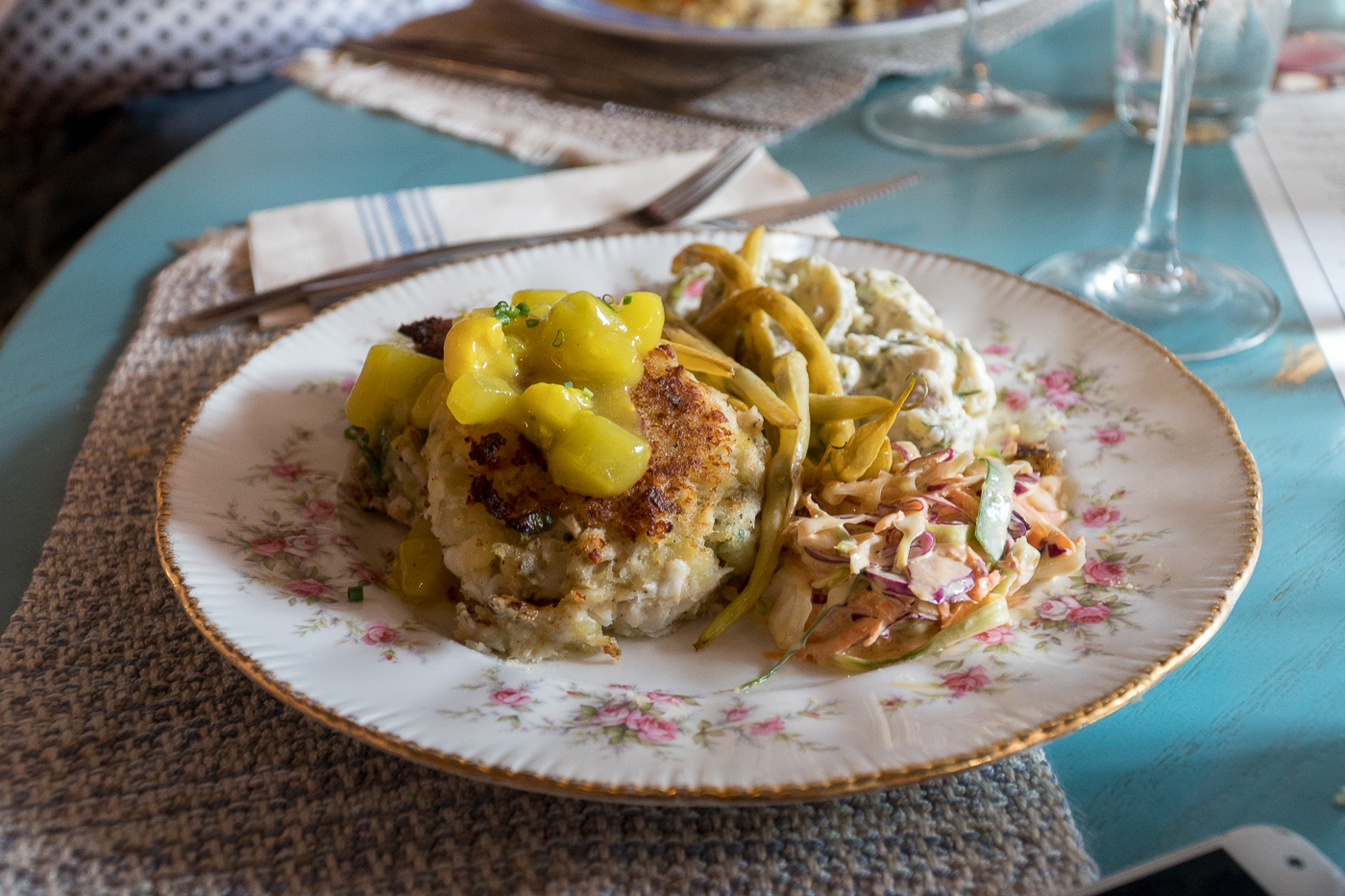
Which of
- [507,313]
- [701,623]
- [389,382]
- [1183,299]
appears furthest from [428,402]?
[1183,299]

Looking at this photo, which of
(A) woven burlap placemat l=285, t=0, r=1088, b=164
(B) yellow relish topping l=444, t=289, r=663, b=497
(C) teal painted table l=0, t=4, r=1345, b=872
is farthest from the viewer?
(A) woven burlap placemat l=285, t=0, r=1088, b=164

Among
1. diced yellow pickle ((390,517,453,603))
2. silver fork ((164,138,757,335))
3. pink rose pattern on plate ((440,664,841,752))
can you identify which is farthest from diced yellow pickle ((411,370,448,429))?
silver fork ((164,138,757,335))

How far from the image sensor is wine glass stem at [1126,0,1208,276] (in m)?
1.99

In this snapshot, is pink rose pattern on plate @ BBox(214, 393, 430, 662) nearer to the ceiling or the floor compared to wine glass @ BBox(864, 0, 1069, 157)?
nearer to the ceiling

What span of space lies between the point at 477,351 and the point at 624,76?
2.11m

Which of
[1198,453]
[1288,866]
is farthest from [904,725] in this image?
[1198,453]

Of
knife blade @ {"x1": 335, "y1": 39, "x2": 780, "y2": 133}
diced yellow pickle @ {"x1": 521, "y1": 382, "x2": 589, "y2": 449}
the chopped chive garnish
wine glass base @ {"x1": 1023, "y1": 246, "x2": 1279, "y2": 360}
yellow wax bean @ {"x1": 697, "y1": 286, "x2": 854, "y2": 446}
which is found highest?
the chopped chive garnish

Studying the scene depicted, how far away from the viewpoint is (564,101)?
3.16 meters

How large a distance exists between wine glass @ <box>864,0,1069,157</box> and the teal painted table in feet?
0.23

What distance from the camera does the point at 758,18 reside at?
313 cm

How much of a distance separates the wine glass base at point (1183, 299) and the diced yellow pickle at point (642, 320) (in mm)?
1108

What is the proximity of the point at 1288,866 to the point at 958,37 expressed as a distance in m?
3.02

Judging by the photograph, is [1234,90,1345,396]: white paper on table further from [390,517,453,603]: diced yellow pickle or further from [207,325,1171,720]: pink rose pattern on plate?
[390,517,453,603]: diced yellow pickle

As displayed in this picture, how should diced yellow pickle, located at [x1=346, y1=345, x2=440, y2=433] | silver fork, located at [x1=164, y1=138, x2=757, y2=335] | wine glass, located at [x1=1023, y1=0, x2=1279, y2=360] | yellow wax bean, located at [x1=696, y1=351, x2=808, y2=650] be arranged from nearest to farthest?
yellow wax bean, located at [x1=696, y1=351, x2=808, y2=650] → diced yellow pickle, located at [x1=346, y1=345, x2=440, y2=433] → wine glass, located at [x1=1023, y1=0, x2=1279, y2=360] → silver fork, located at [x1=164, y1=138, x2=757, y2=335]
